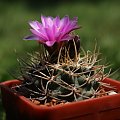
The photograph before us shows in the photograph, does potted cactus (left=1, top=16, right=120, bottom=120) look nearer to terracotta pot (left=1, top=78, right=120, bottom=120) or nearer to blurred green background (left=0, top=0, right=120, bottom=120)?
terracotta pot (left=1, top=78, right=120, bottom=120)

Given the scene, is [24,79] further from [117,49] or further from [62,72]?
[117,49]

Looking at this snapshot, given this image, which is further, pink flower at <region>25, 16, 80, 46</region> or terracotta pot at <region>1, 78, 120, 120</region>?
pink flower at <region>25, 16, 80, 46</region>

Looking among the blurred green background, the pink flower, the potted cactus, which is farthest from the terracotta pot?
the blurred green background

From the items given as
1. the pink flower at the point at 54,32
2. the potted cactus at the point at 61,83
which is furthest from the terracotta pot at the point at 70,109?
the pink flower at the point at 54,32

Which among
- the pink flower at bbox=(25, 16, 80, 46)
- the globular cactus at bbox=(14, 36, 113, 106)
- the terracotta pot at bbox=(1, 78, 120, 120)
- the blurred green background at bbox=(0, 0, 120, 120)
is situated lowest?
the blurred green background at bbox=(0, 0, 120, 120)

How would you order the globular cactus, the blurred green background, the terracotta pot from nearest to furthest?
the terracotta pot → the globular cactus → the blurred green background
